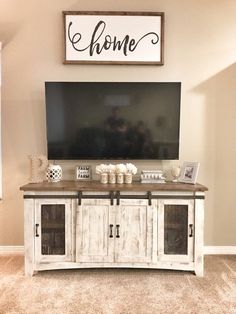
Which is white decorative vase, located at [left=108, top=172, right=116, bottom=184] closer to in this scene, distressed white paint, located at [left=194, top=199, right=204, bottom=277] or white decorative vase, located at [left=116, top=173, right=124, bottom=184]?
white decorative vase, located at [left=116, top=173, right=124, bottom=184]

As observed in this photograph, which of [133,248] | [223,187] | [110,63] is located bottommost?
[133,248]

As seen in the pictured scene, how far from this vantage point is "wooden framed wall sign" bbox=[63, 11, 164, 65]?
3266mm

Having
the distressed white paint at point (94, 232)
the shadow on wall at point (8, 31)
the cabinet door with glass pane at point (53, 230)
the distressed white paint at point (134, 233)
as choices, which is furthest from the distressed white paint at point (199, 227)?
the shadow on wall at point (8, 31)

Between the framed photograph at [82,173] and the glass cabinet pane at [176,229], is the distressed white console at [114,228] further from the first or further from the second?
the framed photograph at [82,173]

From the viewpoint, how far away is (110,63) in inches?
130

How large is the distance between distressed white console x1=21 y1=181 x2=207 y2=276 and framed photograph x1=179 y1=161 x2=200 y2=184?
25 centimetres

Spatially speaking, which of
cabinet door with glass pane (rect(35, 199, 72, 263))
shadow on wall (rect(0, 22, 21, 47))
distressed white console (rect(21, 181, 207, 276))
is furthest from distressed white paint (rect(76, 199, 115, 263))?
shadow on wall (rect(0, 22, 21, 47))

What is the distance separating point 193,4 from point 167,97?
111cm

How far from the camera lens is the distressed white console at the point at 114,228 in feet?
9.14

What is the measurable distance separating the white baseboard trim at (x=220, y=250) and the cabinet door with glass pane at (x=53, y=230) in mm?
1597

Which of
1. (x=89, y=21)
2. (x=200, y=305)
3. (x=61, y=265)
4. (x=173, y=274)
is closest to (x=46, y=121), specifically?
(x=89, y=21)

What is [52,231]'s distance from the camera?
281 centimetres

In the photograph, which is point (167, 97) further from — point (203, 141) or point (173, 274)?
point (173, 274)

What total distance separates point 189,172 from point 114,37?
1683mm
